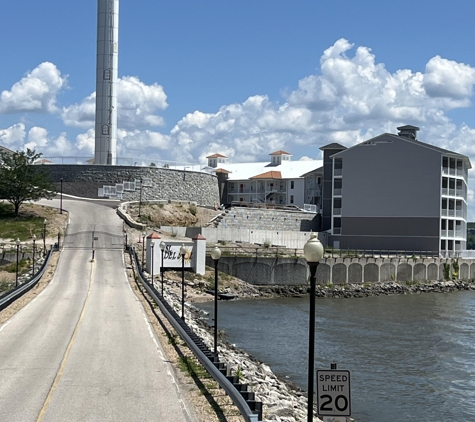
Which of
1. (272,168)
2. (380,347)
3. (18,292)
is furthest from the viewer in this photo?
(272,168)

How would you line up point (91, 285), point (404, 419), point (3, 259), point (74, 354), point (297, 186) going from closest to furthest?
point (74, 354)
point (404, 419)
point (91, 285)
point (3, 259)
point (297, 186)

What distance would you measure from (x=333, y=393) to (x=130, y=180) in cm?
7885

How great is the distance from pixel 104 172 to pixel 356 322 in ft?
165

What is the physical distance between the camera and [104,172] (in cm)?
8806

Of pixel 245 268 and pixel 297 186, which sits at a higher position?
pixel 297 186

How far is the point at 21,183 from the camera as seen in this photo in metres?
71.7

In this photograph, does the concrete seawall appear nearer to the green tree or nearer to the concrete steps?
the concrete steps

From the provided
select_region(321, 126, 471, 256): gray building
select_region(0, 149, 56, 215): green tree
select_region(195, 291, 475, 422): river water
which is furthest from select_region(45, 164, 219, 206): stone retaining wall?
select_region(195, 291, 475, 422): river water

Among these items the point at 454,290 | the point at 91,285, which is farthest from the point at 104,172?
the point at 91,285

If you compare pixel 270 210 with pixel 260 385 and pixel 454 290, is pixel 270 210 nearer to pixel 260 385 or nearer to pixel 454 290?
pixel 454 290

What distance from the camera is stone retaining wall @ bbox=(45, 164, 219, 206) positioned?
88.0 meters

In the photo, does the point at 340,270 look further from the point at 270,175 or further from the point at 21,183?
the point at 270,175

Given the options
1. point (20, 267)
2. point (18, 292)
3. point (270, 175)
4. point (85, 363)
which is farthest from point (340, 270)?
point (85, 363)

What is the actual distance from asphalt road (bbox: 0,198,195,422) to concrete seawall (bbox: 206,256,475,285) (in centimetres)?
2420
